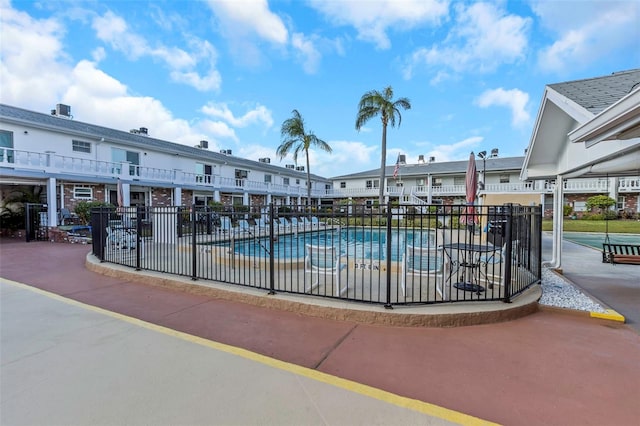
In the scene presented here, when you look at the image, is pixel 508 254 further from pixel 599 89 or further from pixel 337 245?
pixel 337 245

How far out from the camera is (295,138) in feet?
83.5

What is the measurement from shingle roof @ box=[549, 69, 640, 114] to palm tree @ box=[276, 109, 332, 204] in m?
19.9

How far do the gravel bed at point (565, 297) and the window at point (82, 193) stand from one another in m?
23.7

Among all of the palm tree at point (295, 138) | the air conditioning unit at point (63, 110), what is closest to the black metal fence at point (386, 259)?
the palm tree at point (295, 138)

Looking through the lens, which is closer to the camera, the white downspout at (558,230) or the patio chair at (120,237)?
the white downspout at (558,230)

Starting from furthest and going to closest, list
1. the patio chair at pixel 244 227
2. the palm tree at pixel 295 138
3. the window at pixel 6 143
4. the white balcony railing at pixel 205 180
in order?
the palm tree at pixel 295 138
the white balcony railing at pixel 205 180
the window at pixel 6 143
the patio chair at pixel 244 227

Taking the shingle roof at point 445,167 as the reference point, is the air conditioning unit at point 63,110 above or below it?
above

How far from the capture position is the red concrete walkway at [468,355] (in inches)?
104

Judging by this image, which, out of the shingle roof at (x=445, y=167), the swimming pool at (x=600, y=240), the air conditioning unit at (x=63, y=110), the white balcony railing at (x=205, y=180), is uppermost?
the air conditioning unit at (x=63, y=110)

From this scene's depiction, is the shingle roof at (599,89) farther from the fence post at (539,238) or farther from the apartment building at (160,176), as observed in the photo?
the apartment building at (160,176)

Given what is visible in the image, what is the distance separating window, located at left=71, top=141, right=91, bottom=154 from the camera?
63.6ft

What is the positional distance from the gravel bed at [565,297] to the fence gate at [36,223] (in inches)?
815

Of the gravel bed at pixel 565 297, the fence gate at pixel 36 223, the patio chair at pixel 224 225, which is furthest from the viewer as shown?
the fence gate at pixel 36 223

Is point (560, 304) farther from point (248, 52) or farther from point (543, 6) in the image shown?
point (248, 52)
